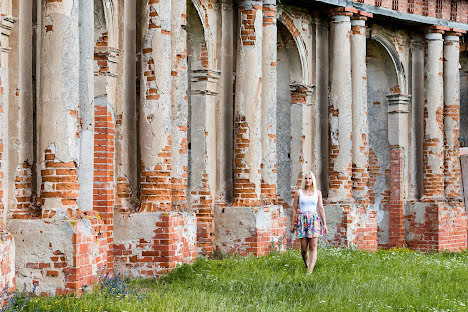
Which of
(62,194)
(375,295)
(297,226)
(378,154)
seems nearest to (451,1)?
(378,154)

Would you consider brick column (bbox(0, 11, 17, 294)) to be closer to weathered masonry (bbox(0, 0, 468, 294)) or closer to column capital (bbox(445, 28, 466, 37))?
weathered masonry (bbox(0, 0, 468, 294))

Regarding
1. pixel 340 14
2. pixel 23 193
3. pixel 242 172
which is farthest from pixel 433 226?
pixel 23 193

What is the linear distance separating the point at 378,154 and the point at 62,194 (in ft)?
37.2

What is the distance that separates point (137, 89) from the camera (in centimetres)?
1121

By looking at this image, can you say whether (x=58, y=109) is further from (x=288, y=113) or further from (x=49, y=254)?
(x=288, y=113)

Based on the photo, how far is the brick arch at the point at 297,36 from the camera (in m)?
15.8

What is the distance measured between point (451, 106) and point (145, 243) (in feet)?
33.8

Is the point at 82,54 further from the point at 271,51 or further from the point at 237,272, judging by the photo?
the point at 271,51

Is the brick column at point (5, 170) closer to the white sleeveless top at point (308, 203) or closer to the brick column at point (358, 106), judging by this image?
the white sleeveless top at point (308, 203)

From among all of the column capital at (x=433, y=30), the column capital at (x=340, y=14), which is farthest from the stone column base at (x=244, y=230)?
the column capital at (x=433, y=30)

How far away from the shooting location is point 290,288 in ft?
31.4

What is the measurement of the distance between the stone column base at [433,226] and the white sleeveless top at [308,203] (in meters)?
7.83

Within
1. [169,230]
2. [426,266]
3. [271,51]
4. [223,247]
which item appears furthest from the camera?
[271,51]

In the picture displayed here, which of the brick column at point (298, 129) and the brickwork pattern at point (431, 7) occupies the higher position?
the brickwork pattern at point (431, 7)
